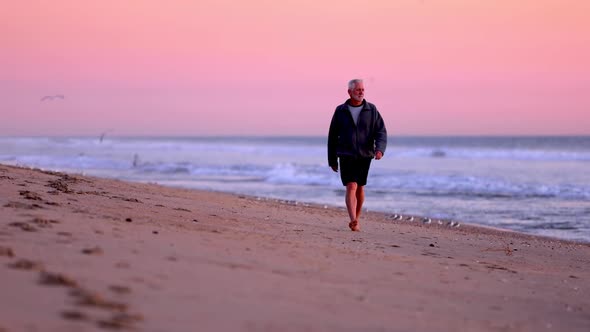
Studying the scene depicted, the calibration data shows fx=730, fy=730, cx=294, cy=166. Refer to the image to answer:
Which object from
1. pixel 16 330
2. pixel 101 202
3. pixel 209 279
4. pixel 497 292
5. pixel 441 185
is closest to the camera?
pixel 16 330

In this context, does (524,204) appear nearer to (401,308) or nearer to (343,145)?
(343,145)

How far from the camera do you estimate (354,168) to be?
25.4ft

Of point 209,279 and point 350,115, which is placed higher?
point 350,115

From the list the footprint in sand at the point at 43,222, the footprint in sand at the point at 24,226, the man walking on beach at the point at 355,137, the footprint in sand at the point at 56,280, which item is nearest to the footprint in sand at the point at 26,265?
the footprint in sand at the point at 56,280

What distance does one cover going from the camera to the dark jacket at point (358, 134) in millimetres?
7652

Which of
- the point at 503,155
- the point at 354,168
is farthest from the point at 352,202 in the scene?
the point at 503,155

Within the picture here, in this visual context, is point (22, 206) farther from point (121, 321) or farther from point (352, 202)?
point (352, 202)

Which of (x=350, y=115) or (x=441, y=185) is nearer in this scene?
(x=350, y=115)

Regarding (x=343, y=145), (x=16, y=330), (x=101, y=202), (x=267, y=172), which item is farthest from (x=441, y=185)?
(x=16, y=330)

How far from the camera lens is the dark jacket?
7.65 m

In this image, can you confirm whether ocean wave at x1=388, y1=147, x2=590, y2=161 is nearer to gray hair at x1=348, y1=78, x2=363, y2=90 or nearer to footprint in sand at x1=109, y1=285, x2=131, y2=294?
gray hair at x1=348, y1=78, x2=363, y2=90

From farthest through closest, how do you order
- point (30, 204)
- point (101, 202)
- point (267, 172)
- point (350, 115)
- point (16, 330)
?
point (267, 172) → point (350, 115) → point (101, 202) → point (30, 204) → point (16, 330)

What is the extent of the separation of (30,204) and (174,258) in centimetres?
217

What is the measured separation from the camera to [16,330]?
282cm
